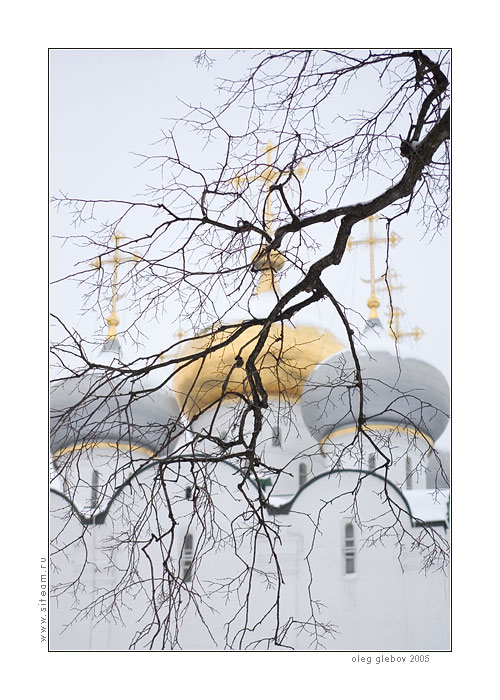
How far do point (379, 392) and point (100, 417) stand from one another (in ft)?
3.36

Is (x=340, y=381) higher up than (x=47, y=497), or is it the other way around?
(x=340, y=381)

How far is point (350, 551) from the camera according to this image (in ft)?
13.0

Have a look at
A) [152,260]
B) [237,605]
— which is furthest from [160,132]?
[237,605]

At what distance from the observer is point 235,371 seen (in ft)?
10.2

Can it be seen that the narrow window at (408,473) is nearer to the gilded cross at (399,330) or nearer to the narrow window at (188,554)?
the gilded cross at (399,330)

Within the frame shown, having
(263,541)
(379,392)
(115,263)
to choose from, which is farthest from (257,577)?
(115,263)

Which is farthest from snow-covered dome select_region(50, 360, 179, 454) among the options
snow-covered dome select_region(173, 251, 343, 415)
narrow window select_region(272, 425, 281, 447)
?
narrow window select_region(272, 425, 281, 447)

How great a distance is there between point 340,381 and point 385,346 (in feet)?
1.20

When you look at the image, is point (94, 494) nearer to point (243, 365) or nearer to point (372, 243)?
point (243, 365)

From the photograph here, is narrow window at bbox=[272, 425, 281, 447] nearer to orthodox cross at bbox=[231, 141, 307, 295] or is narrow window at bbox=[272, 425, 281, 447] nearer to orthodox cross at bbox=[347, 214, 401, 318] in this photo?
orthodox cross at bbox=[231, 141, 307, 295]

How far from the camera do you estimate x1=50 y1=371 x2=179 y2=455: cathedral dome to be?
2.86 m

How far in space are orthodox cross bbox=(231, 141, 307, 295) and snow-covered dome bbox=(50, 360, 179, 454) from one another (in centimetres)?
47

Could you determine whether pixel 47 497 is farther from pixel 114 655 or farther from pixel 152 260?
pixel 152 260

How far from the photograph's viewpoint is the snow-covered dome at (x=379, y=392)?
3322mm
